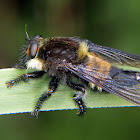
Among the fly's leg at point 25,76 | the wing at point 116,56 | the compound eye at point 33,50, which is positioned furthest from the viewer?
the wing at point 116,56

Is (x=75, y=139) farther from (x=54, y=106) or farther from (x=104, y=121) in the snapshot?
(x=54, y=106)

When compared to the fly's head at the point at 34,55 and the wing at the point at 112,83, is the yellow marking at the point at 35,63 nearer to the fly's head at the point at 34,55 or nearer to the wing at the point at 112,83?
the fly's head at the point at 34,55

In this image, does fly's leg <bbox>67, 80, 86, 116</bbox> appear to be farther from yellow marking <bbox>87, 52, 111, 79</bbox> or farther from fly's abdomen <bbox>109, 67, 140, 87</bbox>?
fly's abdomen <bbox>109, 67, 140, 87</bbox>

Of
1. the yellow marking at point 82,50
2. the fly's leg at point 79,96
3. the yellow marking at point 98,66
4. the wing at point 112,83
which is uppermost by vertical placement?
the yellow marking at point 82,50

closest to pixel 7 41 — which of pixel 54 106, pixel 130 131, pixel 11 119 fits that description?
pixel 11 119

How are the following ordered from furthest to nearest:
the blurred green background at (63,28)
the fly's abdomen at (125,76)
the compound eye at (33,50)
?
the blurred green background at (63,28), the compound eye at (33,50), the fly's abdomen at (125,76)

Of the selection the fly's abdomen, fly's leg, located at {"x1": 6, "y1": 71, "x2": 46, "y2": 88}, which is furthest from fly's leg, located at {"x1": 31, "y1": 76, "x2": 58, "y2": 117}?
the fly's abdomen

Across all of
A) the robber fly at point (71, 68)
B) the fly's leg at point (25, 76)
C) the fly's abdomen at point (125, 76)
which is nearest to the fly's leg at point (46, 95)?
the robber fly at point (71, 68)

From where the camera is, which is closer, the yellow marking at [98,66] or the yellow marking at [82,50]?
the yellow marking at [98,66]
